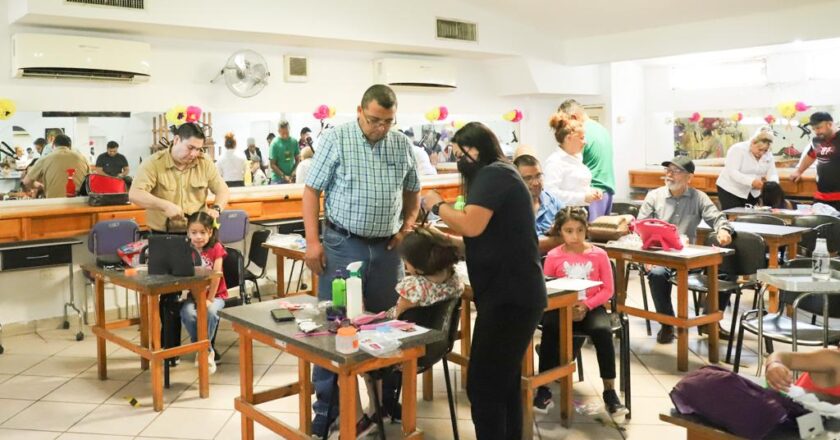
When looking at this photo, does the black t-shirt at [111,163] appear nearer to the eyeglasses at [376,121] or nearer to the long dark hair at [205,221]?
the long dark hair at [205,221]

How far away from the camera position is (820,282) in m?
3.83

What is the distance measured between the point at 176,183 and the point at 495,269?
298 cm

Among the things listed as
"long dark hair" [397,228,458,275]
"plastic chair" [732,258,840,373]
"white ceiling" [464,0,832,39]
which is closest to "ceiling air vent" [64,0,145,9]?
"white ceiling" [464,0,832,39]

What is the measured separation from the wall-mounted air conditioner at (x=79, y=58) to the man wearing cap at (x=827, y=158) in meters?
6.63

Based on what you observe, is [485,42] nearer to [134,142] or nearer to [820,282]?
[134,142]

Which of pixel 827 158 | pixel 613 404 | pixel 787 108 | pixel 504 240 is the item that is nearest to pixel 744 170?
pixel 827 158

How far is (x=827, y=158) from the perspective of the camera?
7883mm

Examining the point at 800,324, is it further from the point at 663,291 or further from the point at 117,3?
the point at 117,3

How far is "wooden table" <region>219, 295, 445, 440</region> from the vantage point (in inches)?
110

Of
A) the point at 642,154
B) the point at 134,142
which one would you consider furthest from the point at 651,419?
the point at 642,154

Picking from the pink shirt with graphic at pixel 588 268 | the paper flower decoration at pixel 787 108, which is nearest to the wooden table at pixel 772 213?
the pink shirt with graphic at pixel 588 268

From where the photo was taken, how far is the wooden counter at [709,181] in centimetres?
952

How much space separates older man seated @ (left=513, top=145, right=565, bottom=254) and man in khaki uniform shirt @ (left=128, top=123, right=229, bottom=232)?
7.03ft

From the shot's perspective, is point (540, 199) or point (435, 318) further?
point (540, 199)
